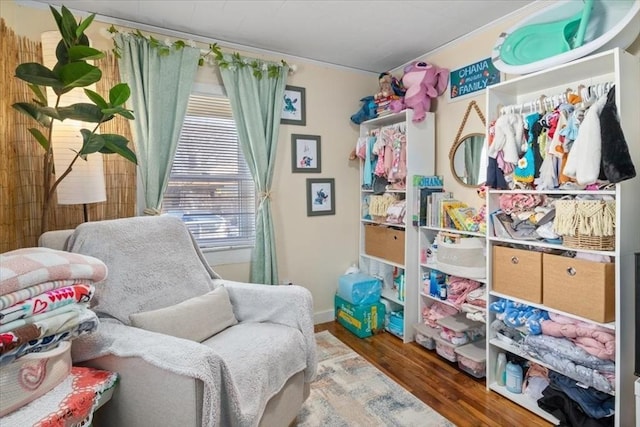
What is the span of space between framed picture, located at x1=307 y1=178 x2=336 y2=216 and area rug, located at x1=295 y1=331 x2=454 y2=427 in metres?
1.30

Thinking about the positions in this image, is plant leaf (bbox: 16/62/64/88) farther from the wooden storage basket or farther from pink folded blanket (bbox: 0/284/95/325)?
the wooden storage basket

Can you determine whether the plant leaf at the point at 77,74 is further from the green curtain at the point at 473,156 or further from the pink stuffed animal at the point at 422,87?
the green curtain at the point at 473,156

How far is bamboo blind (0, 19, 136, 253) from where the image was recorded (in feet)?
5.73

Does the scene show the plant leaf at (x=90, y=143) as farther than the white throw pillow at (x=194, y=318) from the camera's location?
Yes

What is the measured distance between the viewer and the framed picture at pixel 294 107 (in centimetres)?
290

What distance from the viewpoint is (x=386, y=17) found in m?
2.27

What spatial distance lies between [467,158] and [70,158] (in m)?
2.59

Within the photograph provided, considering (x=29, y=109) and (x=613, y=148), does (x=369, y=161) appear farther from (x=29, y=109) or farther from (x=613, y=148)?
(x=29, y=109)

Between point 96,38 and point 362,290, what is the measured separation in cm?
275

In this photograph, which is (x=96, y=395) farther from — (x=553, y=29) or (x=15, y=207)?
(x=553, y=29)

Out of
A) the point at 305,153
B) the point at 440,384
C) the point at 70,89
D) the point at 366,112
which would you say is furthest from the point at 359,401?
the point at 366,112

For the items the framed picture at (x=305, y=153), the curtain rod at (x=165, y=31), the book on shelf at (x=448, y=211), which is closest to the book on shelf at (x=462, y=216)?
the book on shelf at (x=448, y=211)

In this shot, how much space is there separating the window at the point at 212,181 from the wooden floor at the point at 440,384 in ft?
4.29

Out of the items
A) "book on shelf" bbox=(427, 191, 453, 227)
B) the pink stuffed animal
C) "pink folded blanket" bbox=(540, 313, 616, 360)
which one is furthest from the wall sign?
"pink folded blanket" bbox=(540, 313, 616, 360)
